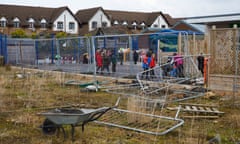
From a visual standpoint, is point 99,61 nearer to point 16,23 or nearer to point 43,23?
point 16,23

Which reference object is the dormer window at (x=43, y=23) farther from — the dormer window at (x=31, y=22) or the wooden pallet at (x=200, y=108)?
the wooden pallet at (x=200, y=108)

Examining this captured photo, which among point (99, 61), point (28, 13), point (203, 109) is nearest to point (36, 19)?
point (28, 13)

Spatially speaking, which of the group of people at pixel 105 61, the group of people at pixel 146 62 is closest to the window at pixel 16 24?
the group of people at pixel 146 62

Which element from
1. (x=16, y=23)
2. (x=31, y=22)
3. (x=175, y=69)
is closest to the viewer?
(x=175, y=69)

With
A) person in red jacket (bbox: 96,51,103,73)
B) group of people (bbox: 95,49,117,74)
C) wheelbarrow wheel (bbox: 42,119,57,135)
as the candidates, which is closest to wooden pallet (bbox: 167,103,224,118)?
wheelbarrow wheel (bbox: 42,119,57,135)

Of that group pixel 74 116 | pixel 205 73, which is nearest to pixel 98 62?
pixel 205 73

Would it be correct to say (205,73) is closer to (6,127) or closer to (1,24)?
(6,127)

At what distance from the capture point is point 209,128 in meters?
7.70

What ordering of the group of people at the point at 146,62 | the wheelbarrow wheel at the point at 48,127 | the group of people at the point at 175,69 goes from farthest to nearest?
1. the group of people at the point at 146,62
2. the group of people at the point at 175,69
3. the wheelbarrow wheel at the point at 48,127

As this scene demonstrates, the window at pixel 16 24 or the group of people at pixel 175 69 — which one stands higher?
the window at pixel 16 24

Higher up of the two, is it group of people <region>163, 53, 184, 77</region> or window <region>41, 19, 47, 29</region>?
window <region>41, 19, 47, 29</region>

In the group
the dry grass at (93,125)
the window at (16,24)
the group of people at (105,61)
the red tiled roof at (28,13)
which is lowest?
→ the dry grass at (93,125)

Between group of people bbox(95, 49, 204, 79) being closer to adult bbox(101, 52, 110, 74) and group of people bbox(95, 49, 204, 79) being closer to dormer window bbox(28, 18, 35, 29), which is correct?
adult bbox(101, 52, 110, 74)

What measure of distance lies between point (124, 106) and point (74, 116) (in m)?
3.97
